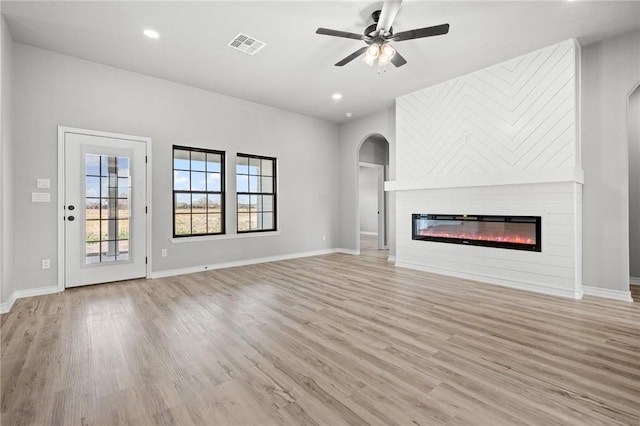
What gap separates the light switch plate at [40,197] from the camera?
12.2ft

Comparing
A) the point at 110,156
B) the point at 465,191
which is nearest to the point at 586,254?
the point at 465,191

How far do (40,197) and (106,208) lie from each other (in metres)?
0.71

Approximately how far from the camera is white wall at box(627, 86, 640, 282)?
4227 millimetres

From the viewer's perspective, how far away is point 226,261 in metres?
5.45

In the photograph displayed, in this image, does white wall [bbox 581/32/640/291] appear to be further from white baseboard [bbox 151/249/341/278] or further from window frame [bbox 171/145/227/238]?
window frame [bbox 171/145/227/238]

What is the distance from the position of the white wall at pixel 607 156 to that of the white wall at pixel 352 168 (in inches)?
126

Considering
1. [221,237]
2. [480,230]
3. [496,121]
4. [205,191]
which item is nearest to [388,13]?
[496,121]

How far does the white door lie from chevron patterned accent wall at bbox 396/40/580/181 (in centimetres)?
456

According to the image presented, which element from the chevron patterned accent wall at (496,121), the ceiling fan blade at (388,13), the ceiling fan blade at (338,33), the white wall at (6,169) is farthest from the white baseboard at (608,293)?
the white wall at (6,169)

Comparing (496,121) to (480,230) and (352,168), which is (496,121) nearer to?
(480,230)

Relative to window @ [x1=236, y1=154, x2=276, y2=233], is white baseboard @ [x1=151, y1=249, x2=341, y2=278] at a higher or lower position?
lower

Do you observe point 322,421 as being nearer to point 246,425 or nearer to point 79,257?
point 246,425

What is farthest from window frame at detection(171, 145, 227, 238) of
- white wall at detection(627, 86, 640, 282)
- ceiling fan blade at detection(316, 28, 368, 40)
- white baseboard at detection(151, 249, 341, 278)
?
white wall at detection(627, 86, 640, 282)

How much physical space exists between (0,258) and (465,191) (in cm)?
592
